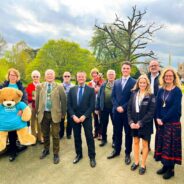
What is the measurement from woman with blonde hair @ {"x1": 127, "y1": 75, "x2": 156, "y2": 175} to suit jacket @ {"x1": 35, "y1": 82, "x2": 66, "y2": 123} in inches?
59.2

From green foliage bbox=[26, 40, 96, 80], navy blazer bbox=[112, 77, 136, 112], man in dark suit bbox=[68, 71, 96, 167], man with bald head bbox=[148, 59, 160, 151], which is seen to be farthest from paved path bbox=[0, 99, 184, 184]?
green foliage bbox=[26, 40, 96, 80]

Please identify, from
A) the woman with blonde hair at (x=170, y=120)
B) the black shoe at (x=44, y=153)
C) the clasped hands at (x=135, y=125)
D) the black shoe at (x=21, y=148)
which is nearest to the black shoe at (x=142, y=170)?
the woman with blonde hair at (x=170, y=120)

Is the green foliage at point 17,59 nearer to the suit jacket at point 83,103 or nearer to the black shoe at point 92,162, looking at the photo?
the suit jacket at point 83,103

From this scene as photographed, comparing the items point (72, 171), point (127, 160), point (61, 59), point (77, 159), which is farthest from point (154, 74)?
point (61, 59)

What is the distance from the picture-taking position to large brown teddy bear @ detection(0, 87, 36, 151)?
5180mm

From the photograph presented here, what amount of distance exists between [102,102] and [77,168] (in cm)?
179

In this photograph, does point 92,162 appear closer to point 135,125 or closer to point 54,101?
point 135,125

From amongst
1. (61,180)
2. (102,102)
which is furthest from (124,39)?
(61,180)

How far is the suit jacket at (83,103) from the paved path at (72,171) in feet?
3.58

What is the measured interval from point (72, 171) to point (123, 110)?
1612mm

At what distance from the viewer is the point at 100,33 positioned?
30938mm

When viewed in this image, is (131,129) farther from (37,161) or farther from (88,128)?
(37,161)

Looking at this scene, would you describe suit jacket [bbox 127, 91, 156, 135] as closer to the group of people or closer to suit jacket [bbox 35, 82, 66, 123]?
the group of people

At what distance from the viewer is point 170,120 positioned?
14.6 feet
